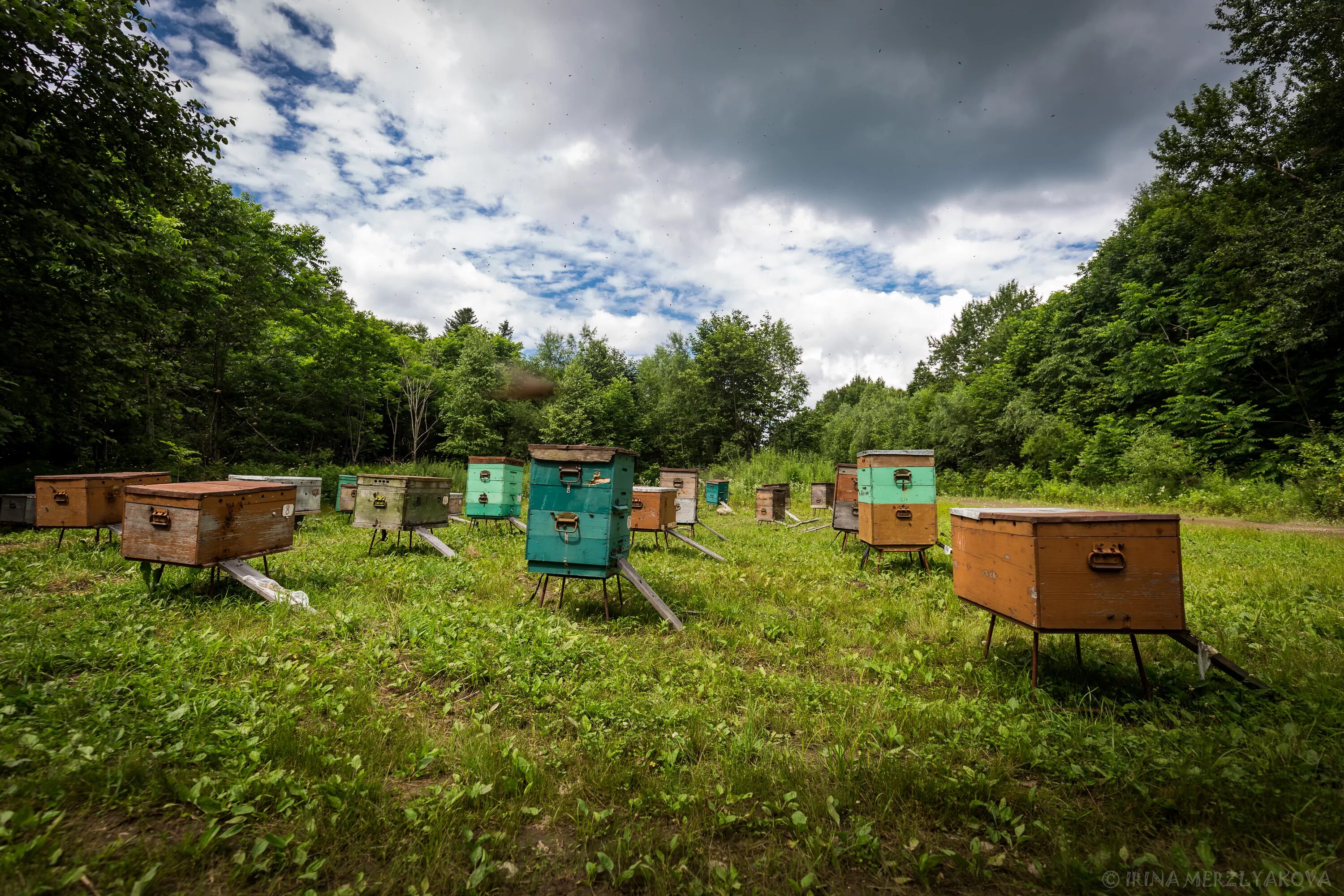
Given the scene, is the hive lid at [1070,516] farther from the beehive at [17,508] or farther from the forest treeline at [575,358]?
the beehive at [17,508]

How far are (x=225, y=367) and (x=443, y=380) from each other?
1426cm

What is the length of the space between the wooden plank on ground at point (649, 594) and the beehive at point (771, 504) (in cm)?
967

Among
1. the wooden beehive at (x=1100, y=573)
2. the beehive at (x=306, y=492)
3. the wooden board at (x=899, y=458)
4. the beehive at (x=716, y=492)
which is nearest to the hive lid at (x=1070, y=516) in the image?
the wooden beehive at (x=1100, y=573)

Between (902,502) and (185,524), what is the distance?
8703mm

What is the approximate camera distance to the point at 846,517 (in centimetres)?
1044

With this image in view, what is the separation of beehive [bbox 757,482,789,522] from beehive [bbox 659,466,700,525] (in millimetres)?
2955

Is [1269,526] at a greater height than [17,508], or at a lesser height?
lesser

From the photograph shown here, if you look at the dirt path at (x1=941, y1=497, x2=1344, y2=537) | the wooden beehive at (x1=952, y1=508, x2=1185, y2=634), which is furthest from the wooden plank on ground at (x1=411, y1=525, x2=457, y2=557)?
the dirt path at (x1=941, y1=497, x2=1344, y2=537)

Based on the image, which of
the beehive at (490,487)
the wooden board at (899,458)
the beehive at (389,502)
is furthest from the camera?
the beehive at (490,487)

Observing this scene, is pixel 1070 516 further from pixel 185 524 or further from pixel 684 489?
pixel 684 489

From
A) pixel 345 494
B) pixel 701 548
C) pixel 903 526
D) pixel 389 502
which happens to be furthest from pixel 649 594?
pixel 345 494

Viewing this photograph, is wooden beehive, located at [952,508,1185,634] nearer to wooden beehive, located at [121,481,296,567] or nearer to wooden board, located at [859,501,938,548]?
wooden board, located at [859,501,938,548]

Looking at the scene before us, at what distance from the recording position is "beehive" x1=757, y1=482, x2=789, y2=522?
49.1 ft

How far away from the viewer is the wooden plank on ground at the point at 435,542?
26.6 feet
